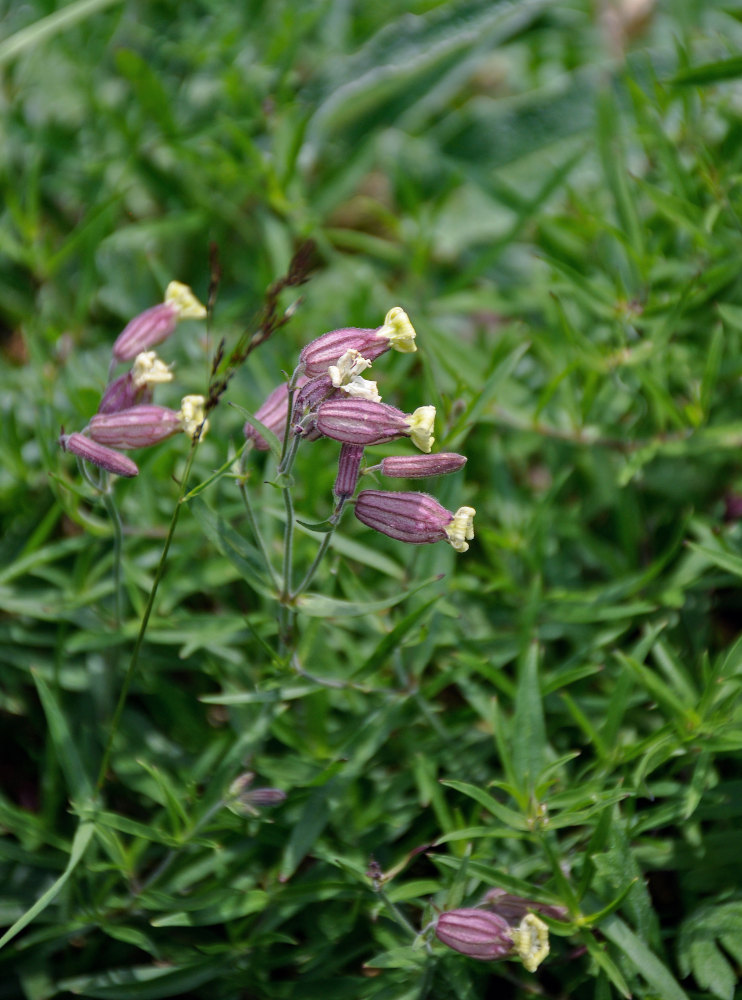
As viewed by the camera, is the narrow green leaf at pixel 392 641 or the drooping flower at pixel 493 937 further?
the narrow green leaf at pixel 392 641

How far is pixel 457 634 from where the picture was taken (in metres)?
2.40

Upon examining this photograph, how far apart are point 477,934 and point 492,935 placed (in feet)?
0.10

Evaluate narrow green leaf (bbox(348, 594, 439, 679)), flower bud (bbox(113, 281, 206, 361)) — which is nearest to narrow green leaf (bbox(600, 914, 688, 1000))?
narrow green leaf (bbox(348, 594, 439, 679))

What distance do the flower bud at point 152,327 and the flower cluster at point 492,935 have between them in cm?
153

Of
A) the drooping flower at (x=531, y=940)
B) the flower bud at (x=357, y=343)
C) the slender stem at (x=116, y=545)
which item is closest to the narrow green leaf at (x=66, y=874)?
the slender stem at (x=116, y=545)

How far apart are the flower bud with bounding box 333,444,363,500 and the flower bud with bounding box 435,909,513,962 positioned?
3.07 ft

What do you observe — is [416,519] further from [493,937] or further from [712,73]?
[712,73]

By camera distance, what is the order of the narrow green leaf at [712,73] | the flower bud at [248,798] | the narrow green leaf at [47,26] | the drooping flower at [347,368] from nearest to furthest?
the drooping flower at [347,368] < the flower bud at [248,798] < the narrow green leaf at [712,73] < the narrow green leaf at [47,26]

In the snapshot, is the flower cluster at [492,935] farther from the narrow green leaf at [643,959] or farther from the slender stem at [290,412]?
the slender stem at [290,412]

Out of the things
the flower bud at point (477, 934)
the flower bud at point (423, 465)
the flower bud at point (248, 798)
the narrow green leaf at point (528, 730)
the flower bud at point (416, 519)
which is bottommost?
the flower bud at point (477, 934)

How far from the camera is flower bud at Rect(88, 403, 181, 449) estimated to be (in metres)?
1.93

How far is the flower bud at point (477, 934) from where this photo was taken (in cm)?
179

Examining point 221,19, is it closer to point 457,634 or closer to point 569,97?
point 569,97

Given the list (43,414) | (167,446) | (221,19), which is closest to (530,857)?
(167,446)
